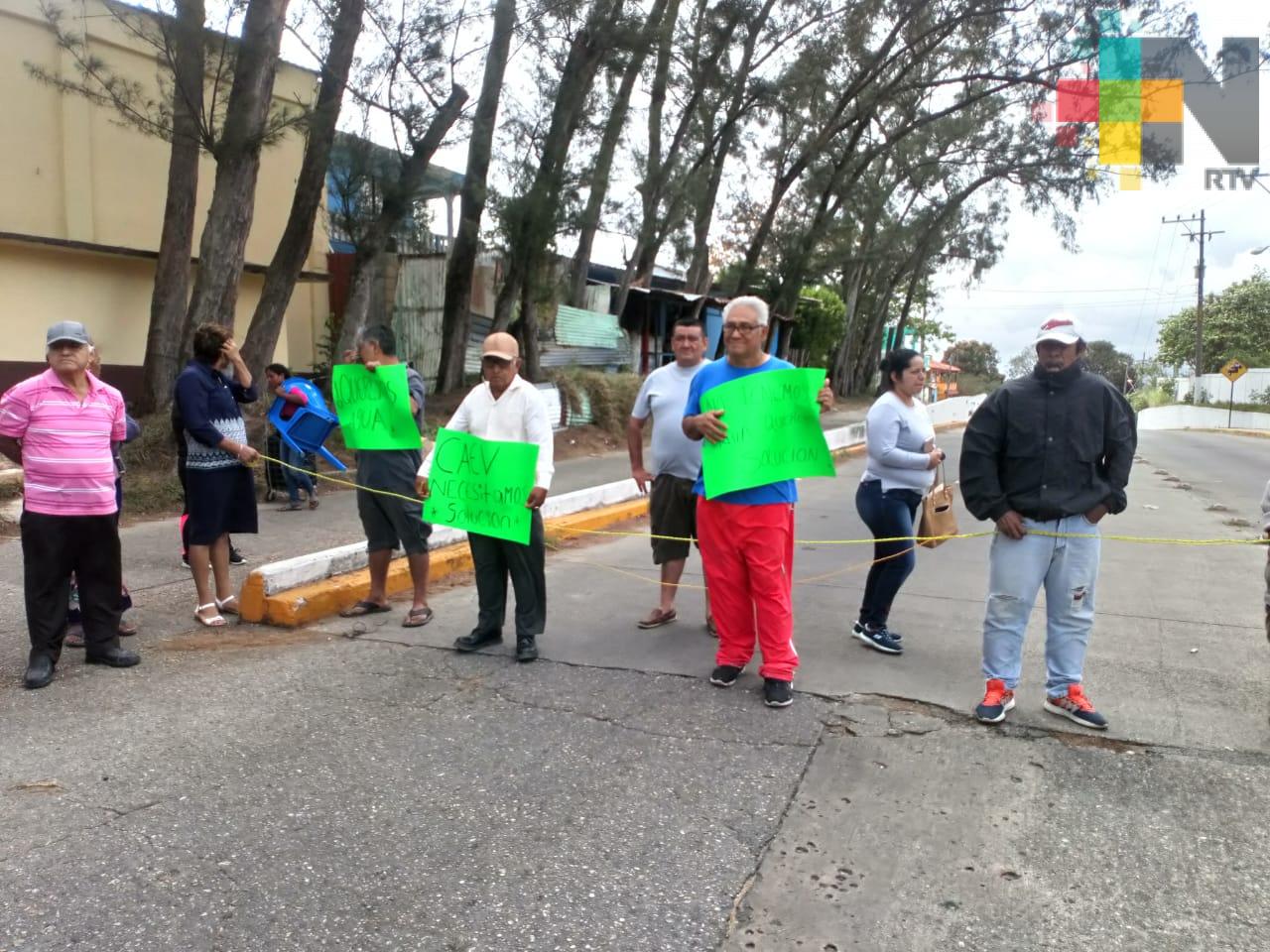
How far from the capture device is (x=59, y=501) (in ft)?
15.9

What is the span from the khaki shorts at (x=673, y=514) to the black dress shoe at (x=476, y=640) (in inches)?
43.9

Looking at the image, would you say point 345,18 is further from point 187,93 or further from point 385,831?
point 385,831

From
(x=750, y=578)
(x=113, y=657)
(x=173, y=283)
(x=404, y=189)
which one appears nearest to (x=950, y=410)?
(x=404, y=189)

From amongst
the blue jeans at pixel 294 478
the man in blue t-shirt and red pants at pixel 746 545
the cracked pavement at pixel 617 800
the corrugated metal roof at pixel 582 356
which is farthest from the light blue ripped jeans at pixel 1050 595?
the corrugated metal roof at pixel 582 356

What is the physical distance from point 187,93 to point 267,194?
5.45 meters

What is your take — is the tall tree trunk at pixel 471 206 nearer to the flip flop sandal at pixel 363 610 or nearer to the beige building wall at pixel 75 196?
the beige building wall at pixel 75 196

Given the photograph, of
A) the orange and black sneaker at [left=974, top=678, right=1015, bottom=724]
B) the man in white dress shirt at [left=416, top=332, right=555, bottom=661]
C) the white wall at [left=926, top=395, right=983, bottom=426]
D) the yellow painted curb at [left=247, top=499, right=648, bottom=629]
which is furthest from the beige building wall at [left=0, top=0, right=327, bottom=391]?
the white wall at [left=926, top=395, right=983, bottom=426]

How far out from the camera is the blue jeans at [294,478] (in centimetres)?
1005

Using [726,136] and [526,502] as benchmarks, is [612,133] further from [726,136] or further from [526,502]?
[526,502]

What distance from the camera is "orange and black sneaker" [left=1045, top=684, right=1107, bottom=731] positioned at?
168 inches

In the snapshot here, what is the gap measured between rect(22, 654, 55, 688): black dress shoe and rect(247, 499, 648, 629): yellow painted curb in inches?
49.0

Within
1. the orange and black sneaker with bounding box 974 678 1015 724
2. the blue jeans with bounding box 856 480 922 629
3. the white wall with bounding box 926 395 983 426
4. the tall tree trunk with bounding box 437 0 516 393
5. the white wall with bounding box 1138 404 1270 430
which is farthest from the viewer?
the white wall with bounding box 1138 404 1270 430

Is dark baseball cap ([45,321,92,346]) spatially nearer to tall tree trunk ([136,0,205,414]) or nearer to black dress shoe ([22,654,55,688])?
black dress shoe ([22,654,55,688])

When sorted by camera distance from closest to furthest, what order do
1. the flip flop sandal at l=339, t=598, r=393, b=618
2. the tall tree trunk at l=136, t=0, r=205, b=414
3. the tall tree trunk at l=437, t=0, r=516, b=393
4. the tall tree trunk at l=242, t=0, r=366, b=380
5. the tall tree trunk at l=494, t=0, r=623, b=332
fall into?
the flip flop sandal at l=339, t=598, r=393, b=618, the tall tree trunk at l=242, t=0, r=366, b=380, the tall tree trunk at l=136, t=0, r=205, b=414, the tall tree trunk at l=437, t=0, r=516, b=393, the tall tree trunk at l=494, t=0, r=623, b=332
